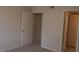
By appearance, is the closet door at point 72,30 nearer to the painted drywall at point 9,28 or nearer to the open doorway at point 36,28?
the open doorway at point 36,28

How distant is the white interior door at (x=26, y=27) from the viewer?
5508 millimetres

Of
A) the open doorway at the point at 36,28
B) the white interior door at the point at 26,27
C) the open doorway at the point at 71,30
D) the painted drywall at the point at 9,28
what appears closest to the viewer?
the painted drywall at the point at 9,28

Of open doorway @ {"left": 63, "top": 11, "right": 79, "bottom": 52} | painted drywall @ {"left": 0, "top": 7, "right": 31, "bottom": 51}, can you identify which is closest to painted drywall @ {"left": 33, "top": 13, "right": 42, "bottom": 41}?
painted drywall @ {"left": 0, "top": 7, "right": 31, "bottom": 51}

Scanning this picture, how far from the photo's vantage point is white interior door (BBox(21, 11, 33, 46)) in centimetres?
A: 551

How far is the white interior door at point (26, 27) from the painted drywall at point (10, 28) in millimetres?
192

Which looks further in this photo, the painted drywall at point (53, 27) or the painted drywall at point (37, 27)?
the painted drywall at point (37, 27)

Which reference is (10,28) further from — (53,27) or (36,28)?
(36,28)

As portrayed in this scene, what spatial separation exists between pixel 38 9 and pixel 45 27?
0.95m

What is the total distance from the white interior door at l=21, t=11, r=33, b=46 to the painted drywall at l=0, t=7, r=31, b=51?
192mm

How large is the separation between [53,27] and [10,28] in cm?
187

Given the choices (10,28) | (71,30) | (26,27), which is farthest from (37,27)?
(10,28)

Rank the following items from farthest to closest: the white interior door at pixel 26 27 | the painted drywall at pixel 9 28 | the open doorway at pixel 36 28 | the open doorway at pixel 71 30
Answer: the open doorway at pixel 36 28
the open doorway at pixel 71 30
the white interior door at pixel 26 27
the painted drywall at pixel 9 28

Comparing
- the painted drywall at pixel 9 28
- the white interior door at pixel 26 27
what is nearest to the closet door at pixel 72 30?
the white interior door at pixel 26 27
